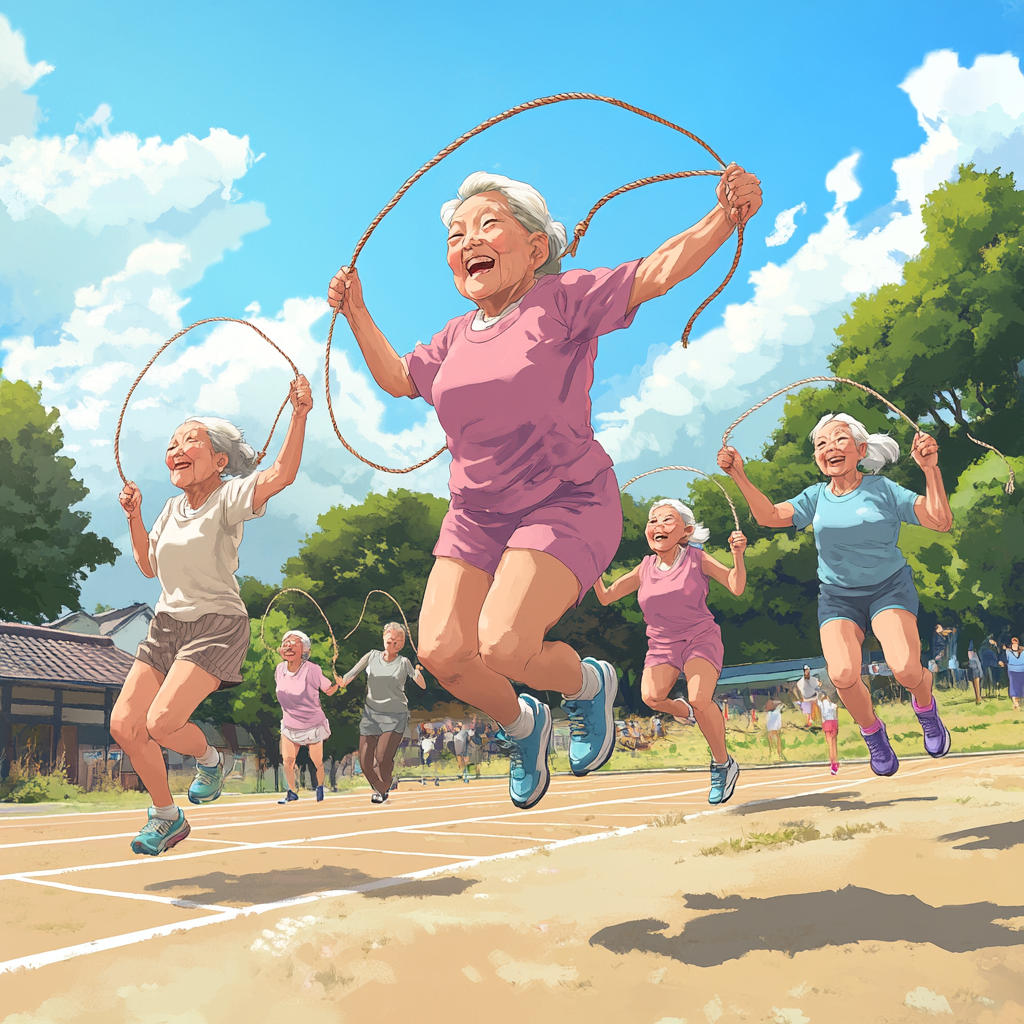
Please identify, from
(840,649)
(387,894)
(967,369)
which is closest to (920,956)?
(387,894)

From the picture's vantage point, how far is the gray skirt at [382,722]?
34.9 ft

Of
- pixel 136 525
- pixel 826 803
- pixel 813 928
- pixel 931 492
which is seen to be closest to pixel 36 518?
pixel 136 525

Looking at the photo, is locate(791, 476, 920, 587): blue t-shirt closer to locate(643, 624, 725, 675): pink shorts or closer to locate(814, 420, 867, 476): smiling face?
locate(814, 420, 867, 476): smiling face

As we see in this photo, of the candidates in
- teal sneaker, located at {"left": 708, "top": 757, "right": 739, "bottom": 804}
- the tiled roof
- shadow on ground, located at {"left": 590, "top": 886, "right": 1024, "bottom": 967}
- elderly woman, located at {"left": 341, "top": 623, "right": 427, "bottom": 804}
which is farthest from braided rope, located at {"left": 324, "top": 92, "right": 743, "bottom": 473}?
the tiled roof

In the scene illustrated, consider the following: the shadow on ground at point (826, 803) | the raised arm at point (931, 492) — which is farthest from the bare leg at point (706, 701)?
the raised arm at point (931, 492)

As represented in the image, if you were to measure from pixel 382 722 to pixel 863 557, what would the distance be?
6148 millimetres

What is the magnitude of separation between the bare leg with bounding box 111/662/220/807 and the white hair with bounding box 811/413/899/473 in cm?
421

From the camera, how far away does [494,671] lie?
3.98 metres

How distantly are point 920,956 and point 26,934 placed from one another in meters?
2.93

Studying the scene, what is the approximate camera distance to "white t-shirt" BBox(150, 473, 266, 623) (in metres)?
5.21

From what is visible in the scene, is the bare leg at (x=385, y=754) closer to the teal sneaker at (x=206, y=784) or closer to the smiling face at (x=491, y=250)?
the teal sneaker at (x=206, y=784)

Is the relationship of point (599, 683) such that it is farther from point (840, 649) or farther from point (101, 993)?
point (101, 993)

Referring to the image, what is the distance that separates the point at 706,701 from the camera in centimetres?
720

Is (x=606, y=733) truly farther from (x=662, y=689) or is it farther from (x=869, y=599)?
(x=662, y=689)
